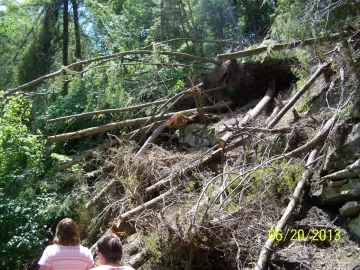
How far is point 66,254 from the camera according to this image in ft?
11.5

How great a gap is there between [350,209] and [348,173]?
436 mm

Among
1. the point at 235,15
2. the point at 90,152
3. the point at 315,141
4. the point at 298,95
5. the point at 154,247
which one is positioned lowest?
the point at 154,247

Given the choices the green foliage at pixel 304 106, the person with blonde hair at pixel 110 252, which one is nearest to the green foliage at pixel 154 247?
the person with blonde hair at pixel 110 252

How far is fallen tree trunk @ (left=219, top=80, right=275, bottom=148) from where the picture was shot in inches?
264

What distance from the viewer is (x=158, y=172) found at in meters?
7.18

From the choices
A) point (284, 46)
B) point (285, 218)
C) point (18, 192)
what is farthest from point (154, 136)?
point (285, 218)

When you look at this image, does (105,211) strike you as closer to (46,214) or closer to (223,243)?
(46,214)

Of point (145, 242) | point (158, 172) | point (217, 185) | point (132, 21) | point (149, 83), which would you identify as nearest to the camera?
point (145, 242)

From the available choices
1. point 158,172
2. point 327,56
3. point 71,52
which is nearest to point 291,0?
point 327,56

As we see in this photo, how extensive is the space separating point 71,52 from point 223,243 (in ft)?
39.6

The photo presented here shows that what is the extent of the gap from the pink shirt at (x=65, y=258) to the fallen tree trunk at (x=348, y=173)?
303cm
